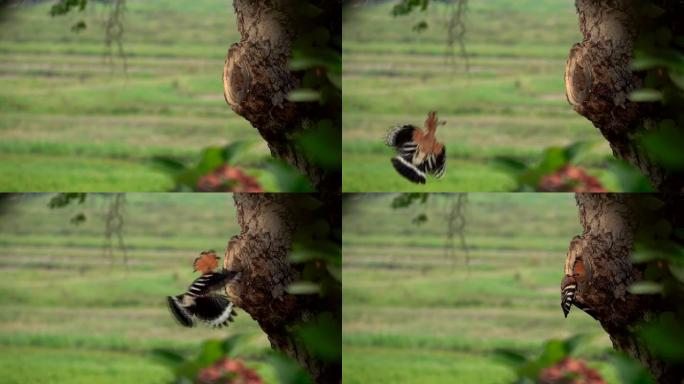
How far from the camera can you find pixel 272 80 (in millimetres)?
3748

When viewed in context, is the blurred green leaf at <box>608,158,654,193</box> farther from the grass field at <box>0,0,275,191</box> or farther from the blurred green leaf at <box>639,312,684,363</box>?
the grass field at <box>0,0,275,191</box>

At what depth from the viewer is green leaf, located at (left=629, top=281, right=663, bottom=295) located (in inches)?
145

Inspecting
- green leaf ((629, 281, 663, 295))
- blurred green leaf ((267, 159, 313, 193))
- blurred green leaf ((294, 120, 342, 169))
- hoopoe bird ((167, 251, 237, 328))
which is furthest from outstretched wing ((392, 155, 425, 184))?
green leaf ((629, 281, 663, 295))

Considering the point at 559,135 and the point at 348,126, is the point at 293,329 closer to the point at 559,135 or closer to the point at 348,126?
the point at 348,126

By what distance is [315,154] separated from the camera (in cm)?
377

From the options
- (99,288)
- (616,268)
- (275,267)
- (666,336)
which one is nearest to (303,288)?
(275,267)

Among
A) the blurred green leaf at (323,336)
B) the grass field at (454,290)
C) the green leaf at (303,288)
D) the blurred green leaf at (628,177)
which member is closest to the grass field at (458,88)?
the grass field at (454,290)

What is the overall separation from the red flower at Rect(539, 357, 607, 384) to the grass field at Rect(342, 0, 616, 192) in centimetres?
61

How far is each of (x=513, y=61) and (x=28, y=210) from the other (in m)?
1.68

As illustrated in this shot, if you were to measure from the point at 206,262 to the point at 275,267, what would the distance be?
23 centimetres

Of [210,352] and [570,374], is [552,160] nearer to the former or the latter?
[570,374]

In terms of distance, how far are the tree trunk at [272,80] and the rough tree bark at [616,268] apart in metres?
0.84

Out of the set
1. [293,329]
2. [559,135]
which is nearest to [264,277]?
[293,329]

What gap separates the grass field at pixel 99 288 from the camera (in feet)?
12.4
